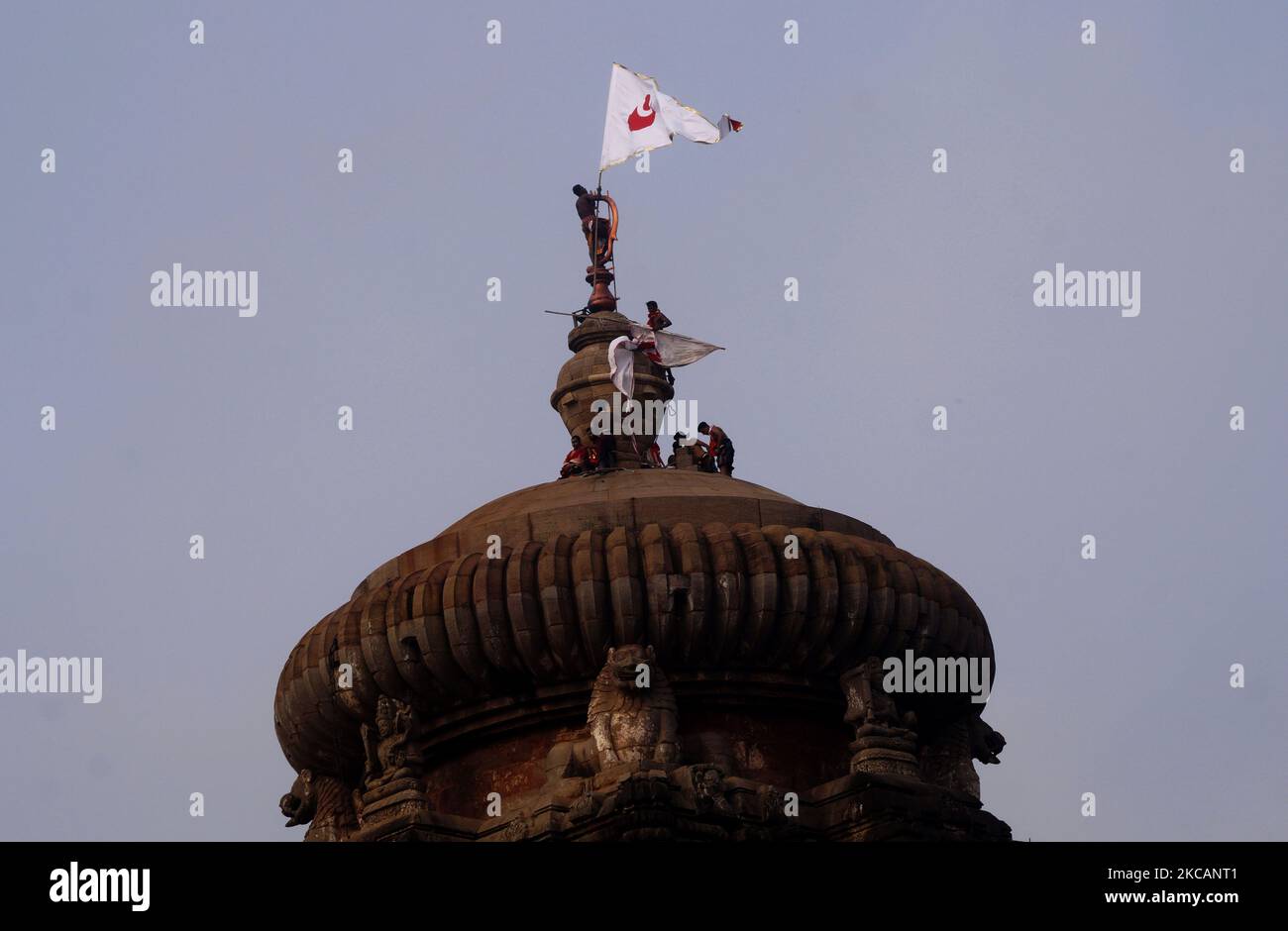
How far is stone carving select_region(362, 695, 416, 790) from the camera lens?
53.0 m

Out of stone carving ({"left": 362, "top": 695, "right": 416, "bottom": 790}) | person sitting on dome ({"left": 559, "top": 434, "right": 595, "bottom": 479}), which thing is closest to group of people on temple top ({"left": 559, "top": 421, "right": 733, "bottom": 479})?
person sitting on dome ({"left": 559, "top": 434, "right": 595, "bottom": 479})

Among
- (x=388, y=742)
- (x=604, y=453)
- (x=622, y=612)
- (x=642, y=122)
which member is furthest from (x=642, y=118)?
(x=388, y=742)

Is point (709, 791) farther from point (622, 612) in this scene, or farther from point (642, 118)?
point (642, 118)

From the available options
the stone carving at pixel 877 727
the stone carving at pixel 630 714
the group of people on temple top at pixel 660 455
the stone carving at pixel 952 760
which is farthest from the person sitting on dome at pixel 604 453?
the stone carving at pixel 952 760

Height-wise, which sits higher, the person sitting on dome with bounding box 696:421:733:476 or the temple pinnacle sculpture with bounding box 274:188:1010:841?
the person sitting on dome with bounding box 696:421:733:476

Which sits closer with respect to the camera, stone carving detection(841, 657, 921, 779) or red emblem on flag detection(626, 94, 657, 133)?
stone carving detection(841, 657, 921, 779)

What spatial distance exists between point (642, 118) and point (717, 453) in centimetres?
715

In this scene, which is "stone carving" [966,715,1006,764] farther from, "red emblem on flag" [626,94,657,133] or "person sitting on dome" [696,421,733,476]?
"red emblem on flag" [626,94,657,133]

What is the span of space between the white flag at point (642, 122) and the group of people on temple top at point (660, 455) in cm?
585

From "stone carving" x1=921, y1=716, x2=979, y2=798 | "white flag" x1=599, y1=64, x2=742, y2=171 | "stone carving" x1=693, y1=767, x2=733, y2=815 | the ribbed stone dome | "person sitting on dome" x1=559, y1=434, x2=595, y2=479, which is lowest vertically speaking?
"stone carving" x1=693, y1=767, x2=733, y2=815
